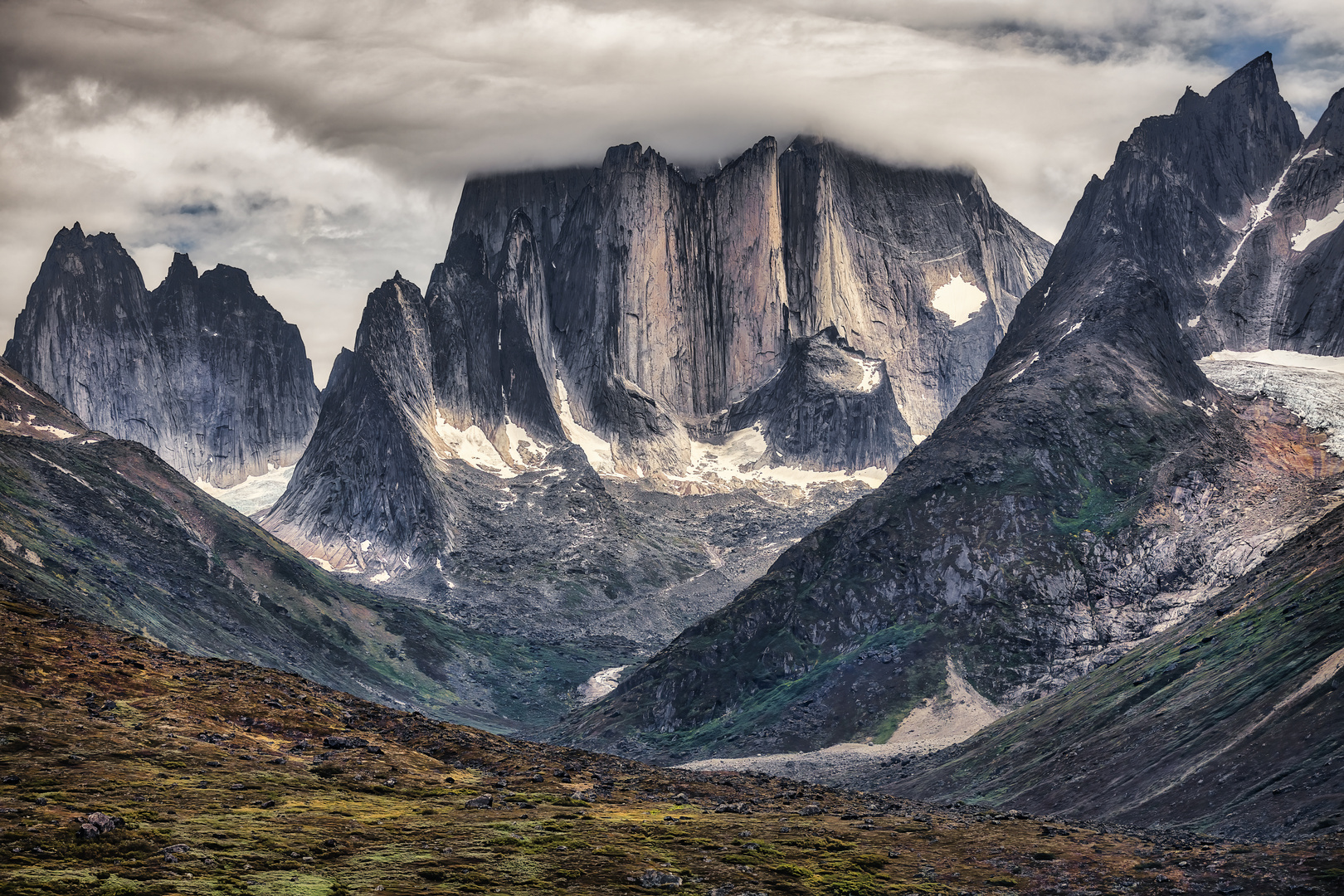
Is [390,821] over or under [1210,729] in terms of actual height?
over

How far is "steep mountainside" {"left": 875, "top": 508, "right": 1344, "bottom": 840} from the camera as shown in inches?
4186

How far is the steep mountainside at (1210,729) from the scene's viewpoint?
349 feet

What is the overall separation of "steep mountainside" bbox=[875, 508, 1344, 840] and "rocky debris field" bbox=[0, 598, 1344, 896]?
1139cm

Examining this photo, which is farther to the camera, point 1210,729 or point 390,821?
point 1210,729

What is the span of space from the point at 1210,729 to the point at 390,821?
84002 mm

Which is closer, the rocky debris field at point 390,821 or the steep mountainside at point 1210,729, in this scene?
the rocky debris field at point 390,821

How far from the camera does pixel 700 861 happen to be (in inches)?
3349

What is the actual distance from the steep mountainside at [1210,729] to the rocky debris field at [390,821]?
11.4 m

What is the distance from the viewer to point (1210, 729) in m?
128

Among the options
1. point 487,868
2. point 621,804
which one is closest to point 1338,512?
point 621,804

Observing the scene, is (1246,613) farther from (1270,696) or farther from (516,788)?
(516,788)

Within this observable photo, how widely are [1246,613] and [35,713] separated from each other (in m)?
139

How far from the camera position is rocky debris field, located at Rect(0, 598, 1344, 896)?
73.4m

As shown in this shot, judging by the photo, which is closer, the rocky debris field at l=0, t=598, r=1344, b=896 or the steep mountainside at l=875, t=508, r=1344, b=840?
the rocky debris field at l=0, t=598, r=1344, b=896
